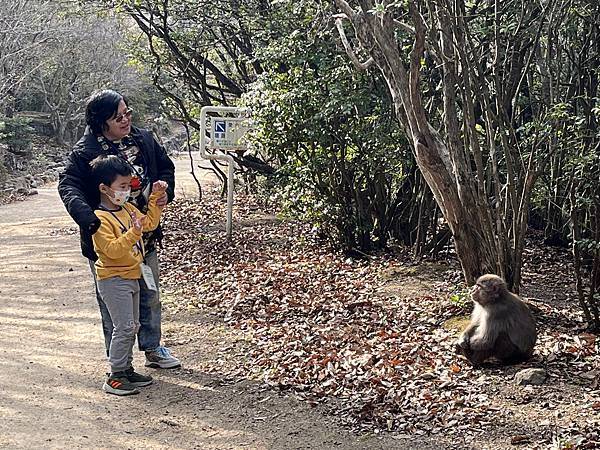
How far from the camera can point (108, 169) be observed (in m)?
5.75

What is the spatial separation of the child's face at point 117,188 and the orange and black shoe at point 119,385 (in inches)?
52.7

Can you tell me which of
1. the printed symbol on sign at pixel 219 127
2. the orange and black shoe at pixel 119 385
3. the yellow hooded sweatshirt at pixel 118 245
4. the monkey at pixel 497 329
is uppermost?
the printed symbol on sign at pixel 219 127

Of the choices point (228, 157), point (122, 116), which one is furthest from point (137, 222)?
point (228, 157)

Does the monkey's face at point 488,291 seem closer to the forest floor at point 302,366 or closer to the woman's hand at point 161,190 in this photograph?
the forest floor at point 302,366

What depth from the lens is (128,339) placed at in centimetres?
593

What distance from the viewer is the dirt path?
5.15 m

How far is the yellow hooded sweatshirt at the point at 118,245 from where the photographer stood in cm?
573

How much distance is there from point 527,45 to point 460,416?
13.4 ft

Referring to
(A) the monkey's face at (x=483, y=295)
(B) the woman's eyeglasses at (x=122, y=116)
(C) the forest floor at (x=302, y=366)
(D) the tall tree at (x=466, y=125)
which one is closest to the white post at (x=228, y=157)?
(C) the forest floor at (x=302, y=366)

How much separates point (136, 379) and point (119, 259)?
99cm

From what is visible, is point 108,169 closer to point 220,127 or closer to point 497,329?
point 497,329

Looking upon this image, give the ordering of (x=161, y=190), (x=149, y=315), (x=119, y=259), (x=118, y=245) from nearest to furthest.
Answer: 1. (x=118, y=245)
2. (x=119, y=259)
3. (x=161, y=190)
4. (x=149, y=315)

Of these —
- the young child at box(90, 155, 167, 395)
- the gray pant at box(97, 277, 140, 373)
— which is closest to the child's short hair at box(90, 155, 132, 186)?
the young child at box(90, 155, 167, 395)

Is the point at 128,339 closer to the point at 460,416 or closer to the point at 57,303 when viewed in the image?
the point at 460,416
